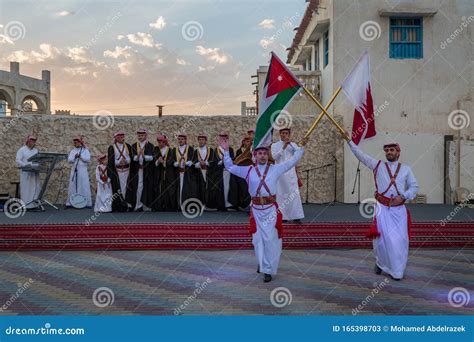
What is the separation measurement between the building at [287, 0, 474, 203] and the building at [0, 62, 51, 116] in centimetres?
1887

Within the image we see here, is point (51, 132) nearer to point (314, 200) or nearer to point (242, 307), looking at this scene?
point (314, 200)

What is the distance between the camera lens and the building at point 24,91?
2983cm

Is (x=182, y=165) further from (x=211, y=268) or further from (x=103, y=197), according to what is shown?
(x=211, y=268)

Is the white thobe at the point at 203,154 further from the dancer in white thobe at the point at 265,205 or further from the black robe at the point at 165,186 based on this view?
the dancer in white thobe at the point at 265,205

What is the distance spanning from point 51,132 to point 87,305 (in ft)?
31.6

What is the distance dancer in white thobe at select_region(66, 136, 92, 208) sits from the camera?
12.5 metres

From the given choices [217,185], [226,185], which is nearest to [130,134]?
[217,185]

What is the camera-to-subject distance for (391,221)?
6.57 meters

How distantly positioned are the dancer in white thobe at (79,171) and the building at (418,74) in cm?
640

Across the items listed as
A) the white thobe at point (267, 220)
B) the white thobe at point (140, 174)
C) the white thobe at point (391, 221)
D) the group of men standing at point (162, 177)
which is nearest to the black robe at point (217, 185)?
the group of men standing at point (162, 177)

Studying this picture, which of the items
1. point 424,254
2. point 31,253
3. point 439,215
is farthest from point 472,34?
point 31,253

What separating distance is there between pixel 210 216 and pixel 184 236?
2.10m

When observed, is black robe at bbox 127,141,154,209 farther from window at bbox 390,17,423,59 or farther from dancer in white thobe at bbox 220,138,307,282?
window at bbox 390,17,423,59

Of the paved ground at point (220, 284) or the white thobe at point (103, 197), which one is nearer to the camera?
the paved ground at point (220, 284)
